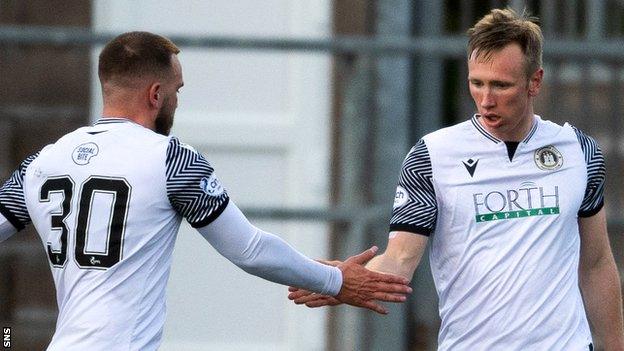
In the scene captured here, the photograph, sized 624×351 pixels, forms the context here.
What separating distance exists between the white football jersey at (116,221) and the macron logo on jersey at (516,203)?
969 millimetres

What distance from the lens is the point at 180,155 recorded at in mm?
5605

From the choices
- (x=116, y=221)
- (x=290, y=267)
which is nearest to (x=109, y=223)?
(x=116, y=221)

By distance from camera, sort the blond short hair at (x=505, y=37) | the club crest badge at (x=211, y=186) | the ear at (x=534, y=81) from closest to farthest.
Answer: the club crest badge at (x=211, y=186)
the blond short hair at (x=505, y=37)
the ear at (x=534, y=81)

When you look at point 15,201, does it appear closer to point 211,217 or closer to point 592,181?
point 211,217

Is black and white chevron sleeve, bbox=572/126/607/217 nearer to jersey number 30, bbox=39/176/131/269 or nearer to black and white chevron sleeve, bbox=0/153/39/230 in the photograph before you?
jersey number 30, bbox=39/176/131/269

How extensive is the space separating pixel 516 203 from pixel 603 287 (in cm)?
57

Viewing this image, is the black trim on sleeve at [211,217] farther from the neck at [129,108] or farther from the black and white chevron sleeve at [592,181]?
the black and white chevron sleeve at [592,181]

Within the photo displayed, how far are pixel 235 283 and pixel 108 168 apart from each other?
11.5 ft

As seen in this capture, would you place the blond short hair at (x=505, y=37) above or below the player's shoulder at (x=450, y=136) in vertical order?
above

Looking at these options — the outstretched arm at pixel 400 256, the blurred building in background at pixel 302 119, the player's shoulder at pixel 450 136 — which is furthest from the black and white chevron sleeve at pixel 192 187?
the blurred building in background at pixel 302 119

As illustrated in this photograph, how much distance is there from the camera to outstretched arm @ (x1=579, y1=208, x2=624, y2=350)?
626cm

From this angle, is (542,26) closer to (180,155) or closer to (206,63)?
(206,63)

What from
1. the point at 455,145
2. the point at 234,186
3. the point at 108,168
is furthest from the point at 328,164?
the point at 108,168

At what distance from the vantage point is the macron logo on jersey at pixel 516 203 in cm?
599
